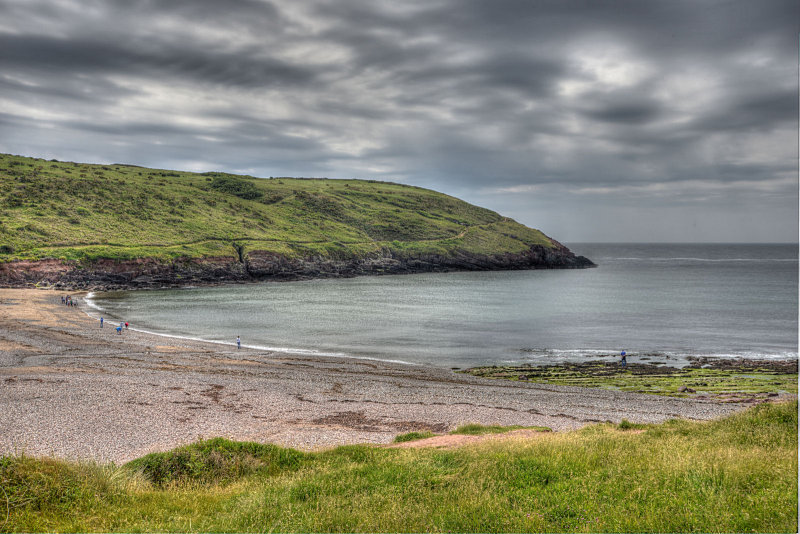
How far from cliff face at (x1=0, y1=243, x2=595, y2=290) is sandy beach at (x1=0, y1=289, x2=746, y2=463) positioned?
6039 cm

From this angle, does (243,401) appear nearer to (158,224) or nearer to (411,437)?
(411,437)

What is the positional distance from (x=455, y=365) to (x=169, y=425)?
2589 centimetres

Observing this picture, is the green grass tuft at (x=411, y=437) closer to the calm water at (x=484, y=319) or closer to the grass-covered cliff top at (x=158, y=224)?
the calm water at (x=484, y=319)

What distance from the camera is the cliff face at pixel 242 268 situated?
95.2 metres

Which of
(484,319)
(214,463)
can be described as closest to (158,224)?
(484,319)

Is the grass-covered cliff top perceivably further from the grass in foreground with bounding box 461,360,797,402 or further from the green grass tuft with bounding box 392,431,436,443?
the green grass tuft with bounding box 392,431,436,443

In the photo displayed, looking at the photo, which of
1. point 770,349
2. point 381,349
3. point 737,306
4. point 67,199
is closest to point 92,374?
point 381,349

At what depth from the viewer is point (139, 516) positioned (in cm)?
810

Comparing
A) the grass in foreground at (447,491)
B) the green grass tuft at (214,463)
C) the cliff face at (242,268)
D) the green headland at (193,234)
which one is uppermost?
the green headland at (193,234)

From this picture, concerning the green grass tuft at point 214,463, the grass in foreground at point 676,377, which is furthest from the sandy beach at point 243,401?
the green grass tuft at point 214,463

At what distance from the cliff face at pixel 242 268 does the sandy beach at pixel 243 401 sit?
198ft

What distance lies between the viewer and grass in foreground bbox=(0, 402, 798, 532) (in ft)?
23.6

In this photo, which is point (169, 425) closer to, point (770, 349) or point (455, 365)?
point (455, 365)

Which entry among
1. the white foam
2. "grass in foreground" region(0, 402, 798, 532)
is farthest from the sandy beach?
the white foam
